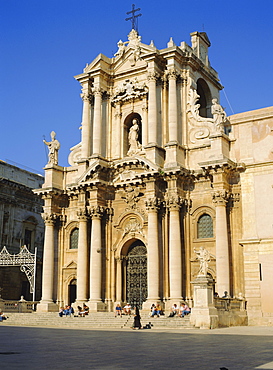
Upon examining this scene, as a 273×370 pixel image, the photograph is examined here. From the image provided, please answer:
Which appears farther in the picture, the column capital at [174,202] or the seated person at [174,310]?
the column capital at [174,202]

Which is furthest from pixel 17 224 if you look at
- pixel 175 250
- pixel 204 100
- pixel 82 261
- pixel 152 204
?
pixel 204 100

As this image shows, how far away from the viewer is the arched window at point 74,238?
3400 cm

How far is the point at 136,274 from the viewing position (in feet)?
→ 104

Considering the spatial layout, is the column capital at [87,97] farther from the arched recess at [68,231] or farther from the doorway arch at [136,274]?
the doorway arch at [136,274]

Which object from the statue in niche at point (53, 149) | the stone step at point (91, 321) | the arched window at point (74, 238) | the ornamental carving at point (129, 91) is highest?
the ornamental carving at point (129, 91)

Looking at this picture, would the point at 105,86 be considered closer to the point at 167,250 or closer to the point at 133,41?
the point at 133,41

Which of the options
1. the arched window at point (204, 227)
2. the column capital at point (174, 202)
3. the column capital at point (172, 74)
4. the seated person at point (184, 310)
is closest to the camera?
the seated person at point (184, 310)

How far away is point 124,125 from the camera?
34125 mm

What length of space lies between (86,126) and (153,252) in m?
10.5

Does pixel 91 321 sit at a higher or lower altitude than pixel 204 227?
lower

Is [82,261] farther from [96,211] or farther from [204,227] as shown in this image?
[204,227]

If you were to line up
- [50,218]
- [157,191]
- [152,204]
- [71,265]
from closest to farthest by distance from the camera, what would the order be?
1. [152,204]
2. [157,191]
3. [71,265]
4. [50,218]

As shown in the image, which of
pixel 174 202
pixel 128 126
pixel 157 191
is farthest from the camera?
pixel 128 126

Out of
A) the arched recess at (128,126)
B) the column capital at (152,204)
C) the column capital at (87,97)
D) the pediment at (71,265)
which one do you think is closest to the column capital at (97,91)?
the column capital at (87,97)
